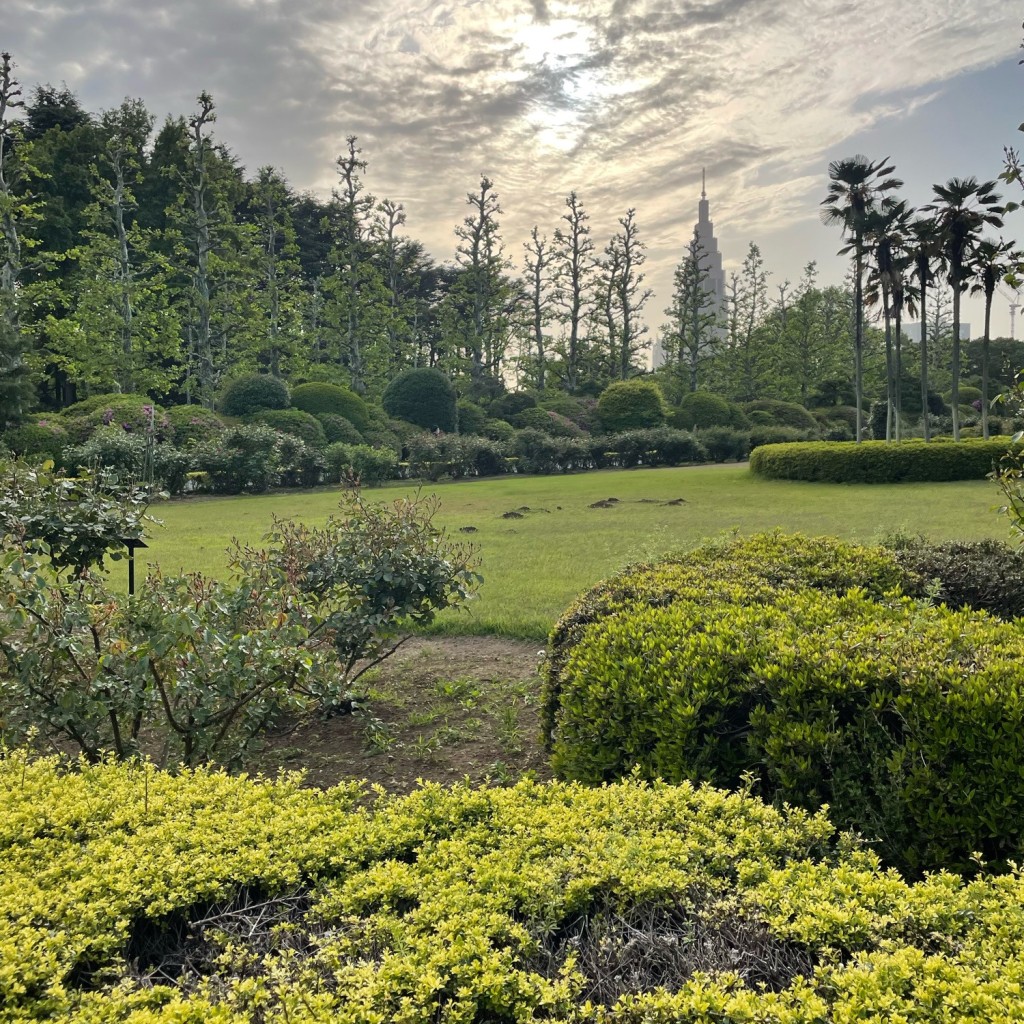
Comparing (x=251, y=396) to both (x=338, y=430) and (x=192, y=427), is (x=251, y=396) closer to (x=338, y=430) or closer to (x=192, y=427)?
(x=338, y=430)

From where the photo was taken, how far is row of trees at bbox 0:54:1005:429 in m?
24.5

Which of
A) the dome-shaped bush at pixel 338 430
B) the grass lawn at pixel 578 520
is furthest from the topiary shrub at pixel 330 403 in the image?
the grass lawn at pixel 578 520

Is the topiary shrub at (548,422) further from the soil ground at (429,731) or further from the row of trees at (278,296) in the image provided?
the soil ground at (429,731)

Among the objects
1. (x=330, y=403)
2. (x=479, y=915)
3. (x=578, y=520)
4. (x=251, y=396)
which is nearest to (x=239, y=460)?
(x=251, y=396)

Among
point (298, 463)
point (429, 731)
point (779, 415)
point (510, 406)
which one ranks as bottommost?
point (429, 731)

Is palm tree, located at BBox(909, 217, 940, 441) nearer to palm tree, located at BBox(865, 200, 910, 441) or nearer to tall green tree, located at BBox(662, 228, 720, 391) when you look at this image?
palm tree, located at BBox(865, 200, 910, 441)

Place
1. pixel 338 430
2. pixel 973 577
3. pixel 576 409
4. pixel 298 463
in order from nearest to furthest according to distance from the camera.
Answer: pixel 973 577 < pixel 298 463 < pixel 338 430 < pixel 576 409

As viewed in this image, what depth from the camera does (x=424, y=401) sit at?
3036 cm

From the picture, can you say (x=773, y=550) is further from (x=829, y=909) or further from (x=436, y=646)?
(x=829, y=909)

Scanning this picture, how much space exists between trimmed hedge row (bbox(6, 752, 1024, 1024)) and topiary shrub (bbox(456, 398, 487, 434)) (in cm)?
2863

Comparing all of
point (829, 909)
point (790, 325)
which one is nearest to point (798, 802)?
point (829, 909)

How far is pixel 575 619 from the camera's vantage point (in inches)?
157

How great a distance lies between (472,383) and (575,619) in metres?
35.9

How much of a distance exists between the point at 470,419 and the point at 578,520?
761 inches
